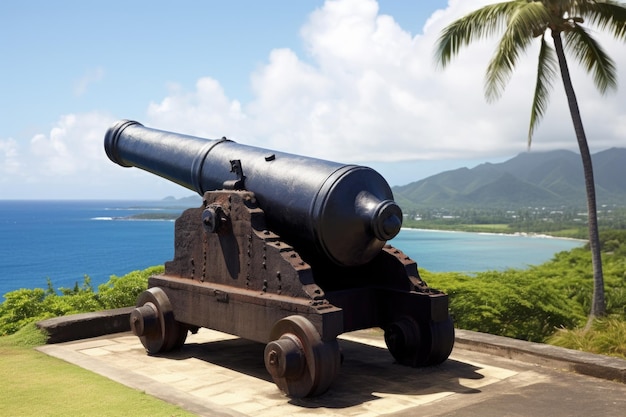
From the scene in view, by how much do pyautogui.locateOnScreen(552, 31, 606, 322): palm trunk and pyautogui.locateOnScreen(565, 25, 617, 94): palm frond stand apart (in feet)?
1.58

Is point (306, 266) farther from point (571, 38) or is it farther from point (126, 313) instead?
point (571, 38)

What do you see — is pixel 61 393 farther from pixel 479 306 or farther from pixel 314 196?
pixel 479 306

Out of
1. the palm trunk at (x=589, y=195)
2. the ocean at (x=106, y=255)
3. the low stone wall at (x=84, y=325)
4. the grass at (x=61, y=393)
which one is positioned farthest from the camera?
the ocean at (x=106, y=255)

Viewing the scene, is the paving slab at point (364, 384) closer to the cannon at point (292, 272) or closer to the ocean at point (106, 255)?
the cannon at point (292, 272)

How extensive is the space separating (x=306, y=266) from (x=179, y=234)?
6.21ft

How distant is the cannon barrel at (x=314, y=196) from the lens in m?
6.16

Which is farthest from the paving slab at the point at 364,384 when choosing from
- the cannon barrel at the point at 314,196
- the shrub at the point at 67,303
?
the shrub at the point at 67,303

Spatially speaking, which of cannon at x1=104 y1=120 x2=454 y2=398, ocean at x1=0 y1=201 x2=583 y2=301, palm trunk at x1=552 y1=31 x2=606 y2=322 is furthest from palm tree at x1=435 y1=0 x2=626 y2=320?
ocean at x1=0 y1=201 x2=583 y2=301

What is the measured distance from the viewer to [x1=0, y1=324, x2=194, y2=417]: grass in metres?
5.30

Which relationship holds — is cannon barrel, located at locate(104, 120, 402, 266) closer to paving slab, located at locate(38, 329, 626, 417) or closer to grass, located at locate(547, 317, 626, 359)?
paving slab, located at locate(38, 329, 626, 417)

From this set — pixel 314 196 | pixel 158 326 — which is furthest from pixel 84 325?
pixel 314 196

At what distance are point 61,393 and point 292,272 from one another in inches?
82.8

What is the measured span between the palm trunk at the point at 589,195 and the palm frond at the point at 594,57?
482mm

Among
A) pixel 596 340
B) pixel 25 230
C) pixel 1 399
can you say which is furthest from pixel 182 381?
pixel 25 230
